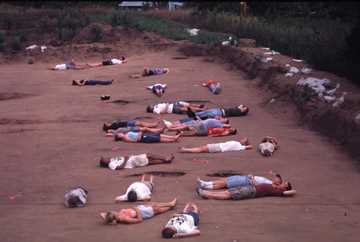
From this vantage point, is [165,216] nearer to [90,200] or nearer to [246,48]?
[90,200]

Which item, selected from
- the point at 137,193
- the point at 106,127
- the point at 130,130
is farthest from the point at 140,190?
the point at 106,127

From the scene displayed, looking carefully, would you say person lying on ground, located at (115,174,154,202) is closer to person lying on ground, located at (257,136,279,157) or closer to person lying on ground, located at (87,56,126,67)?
person lying on ground, located at (257,136,279,157)

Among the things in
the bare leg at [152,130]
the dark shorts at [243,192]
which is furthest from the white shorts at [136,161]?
the bare leg at [152,130]

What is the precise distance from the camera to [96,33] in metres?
35.2

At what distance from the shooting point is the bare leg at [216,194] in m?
9.30

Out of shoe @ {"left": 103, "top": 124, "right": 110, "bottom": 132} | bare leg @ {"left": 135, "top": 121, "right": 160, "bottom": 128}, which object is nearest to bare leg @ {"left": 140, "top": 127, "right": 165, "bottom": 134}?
bare leg @ {"left": 135, "top": 121, "right": 160, "bottom": 128}

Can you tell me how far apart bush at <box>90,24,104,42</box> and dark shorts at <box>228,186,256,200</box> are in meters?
26.3

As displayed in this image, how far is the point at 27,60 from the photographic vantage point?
31609 mm

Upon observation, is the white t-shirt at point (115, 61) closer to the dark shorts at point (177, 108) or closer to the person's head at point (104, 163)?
the dark shorts at point (177, 108)

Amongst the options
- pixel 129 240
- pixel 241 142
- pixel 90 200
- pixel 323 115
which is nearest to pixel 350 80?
pixel 323 115

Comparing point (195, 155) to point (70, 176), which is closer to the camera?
point (70, 176)

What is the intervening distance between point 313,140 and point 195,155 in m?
2.71

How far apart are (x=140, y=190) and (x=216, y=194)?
0.99 m

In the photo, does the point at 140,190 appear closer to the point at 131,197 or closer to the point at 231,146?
the point at 131,197
